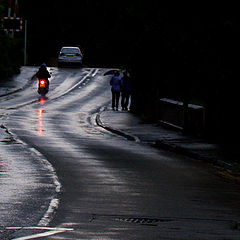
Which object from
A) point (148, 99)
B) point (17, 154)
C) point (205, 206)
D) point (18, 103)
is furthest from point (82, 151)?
point (18, 103)

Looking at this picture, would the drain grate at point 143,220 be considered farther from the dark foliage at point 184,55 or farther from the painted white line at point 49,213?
the dark foliage at point 184,55

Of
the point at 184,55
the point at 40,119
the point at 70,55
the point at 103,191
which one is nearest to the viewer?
the point at 103,191

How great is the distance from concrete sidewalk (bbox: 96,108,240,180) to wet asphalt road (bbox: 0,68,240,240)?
0.54 metres

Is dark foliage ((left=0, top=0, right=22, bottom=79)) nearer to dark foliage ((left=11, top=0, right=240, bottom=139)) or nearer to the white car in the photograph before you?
the white car

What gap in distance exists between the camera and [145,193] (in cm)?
1602

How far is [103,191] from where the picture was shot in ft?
52.9

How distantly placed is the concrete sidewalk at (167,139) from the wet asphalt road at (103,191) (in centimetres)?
54

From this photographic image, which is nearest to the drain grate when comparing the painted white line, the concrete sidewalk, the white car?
the painted white line

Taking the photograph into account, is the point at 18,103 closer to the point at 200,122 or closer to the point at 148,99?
the point at 148,99

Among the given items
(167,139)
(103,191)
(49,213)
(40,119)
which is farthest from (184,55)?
(49,213)

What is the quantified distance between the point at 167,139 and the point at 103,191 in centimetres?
1434

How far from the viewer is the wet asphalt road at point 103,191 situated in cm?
1166

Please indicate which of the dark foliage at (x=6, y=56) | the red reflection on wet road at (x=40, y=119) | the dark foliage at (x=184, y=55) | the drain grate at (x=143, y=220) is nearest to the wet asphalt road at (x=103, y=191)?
the drain grate at (x=143, y=220)

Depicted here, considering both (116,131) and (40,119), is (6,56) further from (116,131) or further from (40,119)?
(116,131)
